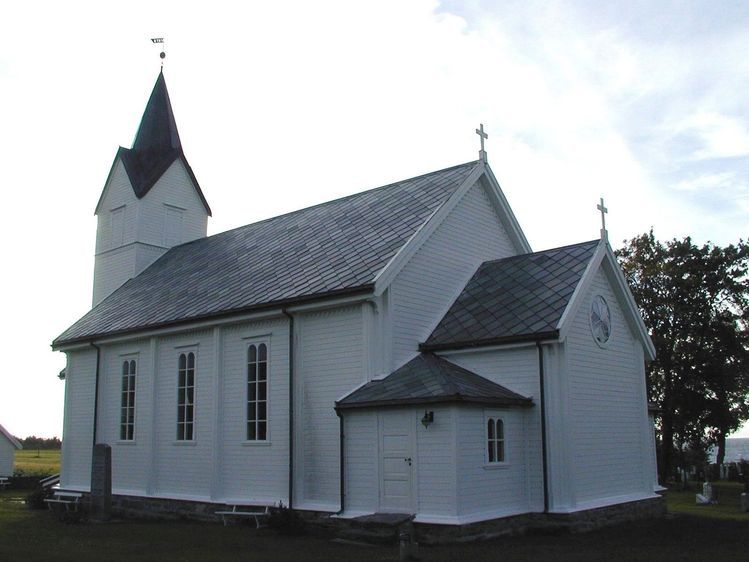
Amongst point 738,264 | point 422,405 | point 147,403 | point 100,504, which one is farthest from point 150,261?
point 738,264

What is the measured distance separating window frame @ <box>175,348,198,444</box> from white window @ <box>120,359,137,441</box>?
8.84 ft

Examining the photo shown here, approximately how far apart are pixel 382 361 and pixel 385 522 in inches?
164

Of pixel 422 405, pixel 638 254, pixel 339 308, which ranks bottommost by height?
pixel 422 405


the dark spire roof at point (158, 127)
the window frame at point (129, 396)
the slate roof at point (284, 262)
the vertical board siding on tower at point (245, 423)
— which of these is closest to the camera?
the vertical board siding on tower at point (245, 423)

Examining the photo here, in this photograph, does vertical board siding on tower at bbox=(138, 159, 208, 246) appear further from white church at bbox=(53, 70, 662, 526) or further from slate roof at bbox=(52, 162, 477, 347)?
white church at bbox=(53, 70, 662, 526)

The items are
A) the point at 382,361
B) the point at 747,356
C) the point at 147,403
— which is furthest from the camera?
the point at 747,356

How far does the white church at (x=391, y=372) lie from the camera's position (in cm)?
1727

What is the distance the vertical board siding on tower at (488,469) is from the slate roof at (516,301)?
2013mm

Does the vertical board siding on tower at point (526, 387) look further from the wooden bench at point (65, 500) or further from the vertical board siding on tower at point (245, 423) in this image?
the wooden bench at point (65, 500)

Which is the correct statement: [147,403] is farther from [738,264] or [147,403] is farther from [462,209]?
[738,264]

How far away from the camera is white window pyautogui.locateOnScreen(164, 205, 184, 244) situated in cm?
3388

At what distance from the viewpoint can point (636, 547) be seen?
1555 centimetres

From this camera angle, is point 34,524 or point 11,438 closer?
point 34,524

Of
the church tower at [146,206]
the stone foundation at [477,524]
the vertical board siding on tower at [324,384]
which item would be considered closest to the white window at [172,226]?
the church tower at [146,206]
